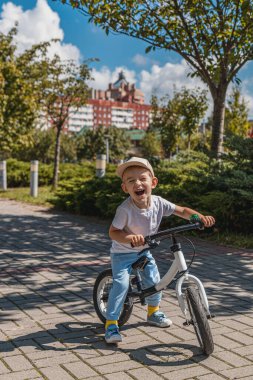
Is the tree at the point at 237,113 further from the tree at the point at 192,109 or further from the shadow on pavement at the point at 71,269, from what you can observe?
the shadow on pavement at the point at 71,269

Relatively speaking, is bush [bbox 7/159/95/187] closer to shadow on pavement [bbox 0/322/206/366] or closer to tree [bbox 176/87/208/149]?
tree [bbox 176/87/208/149]

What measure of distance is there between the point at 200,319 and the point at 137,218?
34.7 inches

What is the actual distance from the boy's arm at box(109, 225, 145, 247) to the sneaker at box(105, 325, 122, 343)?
73cm

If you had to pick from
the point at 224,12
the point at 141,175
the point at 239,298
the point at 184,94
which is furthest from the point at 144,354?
the point at 184,94

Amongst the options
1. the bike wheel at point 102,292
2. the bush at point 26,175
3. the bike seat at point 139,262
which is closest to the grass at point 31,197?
the bush at point 26,175

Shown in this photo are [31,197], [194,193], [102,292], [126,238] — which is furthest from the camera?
[31,197]

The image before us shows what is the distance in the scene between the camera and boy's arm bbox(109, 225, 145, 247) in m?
3.70

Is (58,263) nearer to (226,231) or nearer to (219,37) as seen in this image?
(226,231)

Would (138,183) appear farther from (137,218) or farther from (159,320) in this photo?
(159,320)

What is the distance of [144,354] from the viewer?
13.2 feet

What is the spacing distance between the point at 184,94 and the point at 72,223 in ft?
71.6

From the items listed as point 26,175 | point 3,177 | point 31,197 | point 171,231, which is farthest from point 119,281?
point 26,175

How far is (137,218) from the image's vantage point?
4164mm

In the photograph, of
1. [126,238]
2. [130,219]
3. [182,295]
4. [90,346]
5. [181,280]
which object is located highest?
[130,219]
